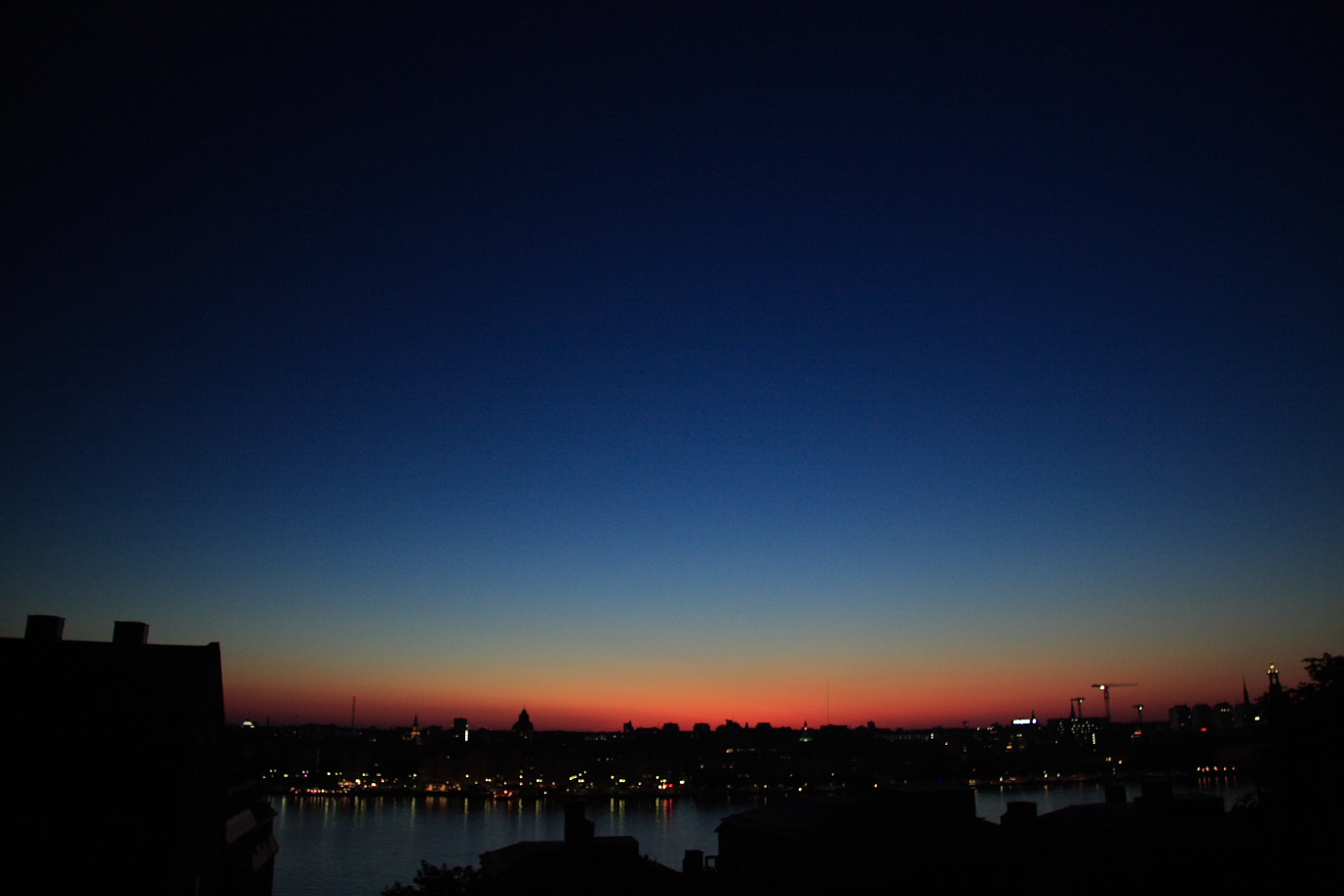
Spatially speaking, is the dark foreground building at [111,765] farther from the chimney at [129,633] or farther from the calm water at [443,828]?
the calm water at [443,828]

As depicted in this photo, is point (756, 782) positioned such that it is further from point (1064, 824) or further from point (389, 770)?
point (1064, 824)

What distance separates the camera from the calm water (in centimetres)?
6031

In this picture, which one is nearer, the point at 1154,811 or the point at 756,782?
the point at 1154,811

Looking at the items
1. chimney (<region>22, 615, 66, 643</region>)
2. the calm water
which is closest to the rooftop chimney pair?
chimney (<region>22, 615, 66, 643</region>)

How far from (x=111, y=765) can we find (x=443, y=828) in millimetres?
84499

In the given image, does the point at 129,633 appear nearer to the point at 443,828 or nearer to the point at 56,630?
the point at 56,630

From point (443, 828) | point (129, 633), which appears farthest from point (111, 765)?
A: point (443, 828)

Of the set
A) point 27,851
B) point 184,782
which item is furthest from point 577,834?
point 27,851

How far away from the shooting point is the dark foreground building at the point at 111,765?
47.3 ft

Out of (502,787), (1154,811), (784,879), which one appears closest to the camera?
(784,879)

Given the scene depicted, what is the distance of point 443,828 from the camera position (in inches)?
3639

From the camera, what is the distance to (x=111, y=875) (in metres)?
14.6

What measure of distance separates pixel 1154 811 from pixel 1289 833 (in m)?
2.69

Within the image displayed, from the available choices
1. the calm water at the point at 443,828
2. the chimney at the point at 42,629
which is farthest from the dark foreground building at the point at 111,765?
the calm water at the point at 443,828
